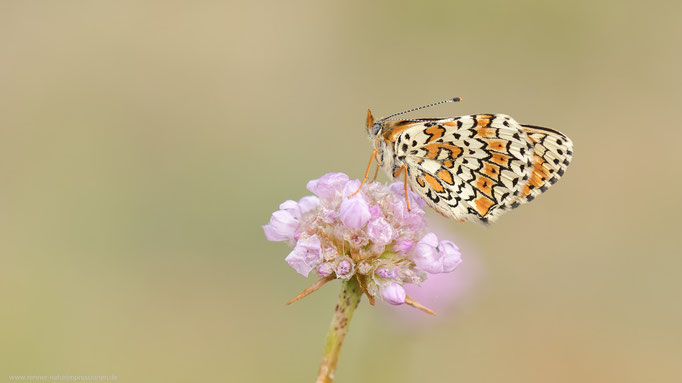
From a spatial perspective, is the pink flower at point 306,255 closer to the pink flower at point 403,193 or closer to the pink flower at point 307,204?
the pink flower at point 307,204

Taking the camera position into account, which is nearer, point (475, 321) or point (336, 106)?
point (475, 321)

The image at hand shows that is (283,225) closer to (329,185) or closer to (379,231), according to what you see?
(329,185)

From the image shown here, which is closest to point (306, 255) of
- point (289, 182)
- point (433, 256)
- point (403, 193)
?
point (433, 256)

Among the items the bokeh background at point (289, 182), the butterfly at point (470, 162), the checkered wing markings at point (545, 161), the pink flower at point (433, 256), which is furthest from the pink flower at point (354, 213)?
the bokeh background at point (289, 182)

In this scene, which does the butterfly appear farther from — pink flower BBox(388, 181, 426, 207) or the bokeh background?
the bokeh background

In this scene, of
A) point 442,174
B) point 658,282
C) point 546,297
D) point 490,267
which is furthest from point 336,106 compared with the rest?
point 442,174

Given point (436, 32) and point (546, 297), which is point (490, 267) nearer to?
point (546, 297)
